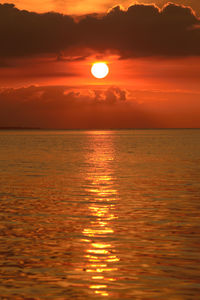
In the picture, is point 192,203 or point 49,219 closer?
point 49,219

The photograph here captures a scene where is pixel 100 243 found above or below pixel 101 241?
below

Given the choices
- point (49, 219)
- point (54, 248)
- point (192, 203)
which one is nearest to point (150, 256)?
point (54, 248)

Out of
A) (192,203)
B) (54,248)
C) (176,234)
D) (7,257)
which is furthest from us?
(192,203)

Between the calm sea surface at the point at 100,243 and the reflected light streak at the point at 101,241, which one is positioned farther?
the reflected light streak at the point at 101,241

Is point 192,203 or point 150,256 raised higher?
point 192,203

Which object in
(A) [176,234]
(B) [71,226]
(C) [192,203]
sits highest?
(C) [192,203]

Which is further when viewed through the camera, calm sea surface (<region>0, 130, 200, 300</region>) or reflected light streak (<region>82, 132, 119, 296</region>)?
reflected light streak (<region>82, 132, 119, 296</region>)

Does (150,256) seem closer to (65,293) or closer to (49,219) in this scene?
(65,293)

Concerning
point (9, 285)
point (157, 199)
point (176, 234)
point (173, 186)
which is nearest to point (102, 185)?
point (173, 186)

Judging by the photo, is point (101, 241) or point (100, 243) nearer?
point (100, 243)

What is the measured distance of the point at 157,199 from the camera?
32.8 metres

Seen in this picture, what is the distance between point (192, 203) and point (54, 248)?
13.6m

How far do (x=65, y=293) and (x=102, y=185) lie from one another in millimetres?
28206

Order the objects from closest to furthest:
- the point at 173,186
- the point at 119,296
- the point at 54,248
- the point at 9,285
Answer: the point at 119,296
the point at 9,285
the point at 54,248
the point at 173,186
